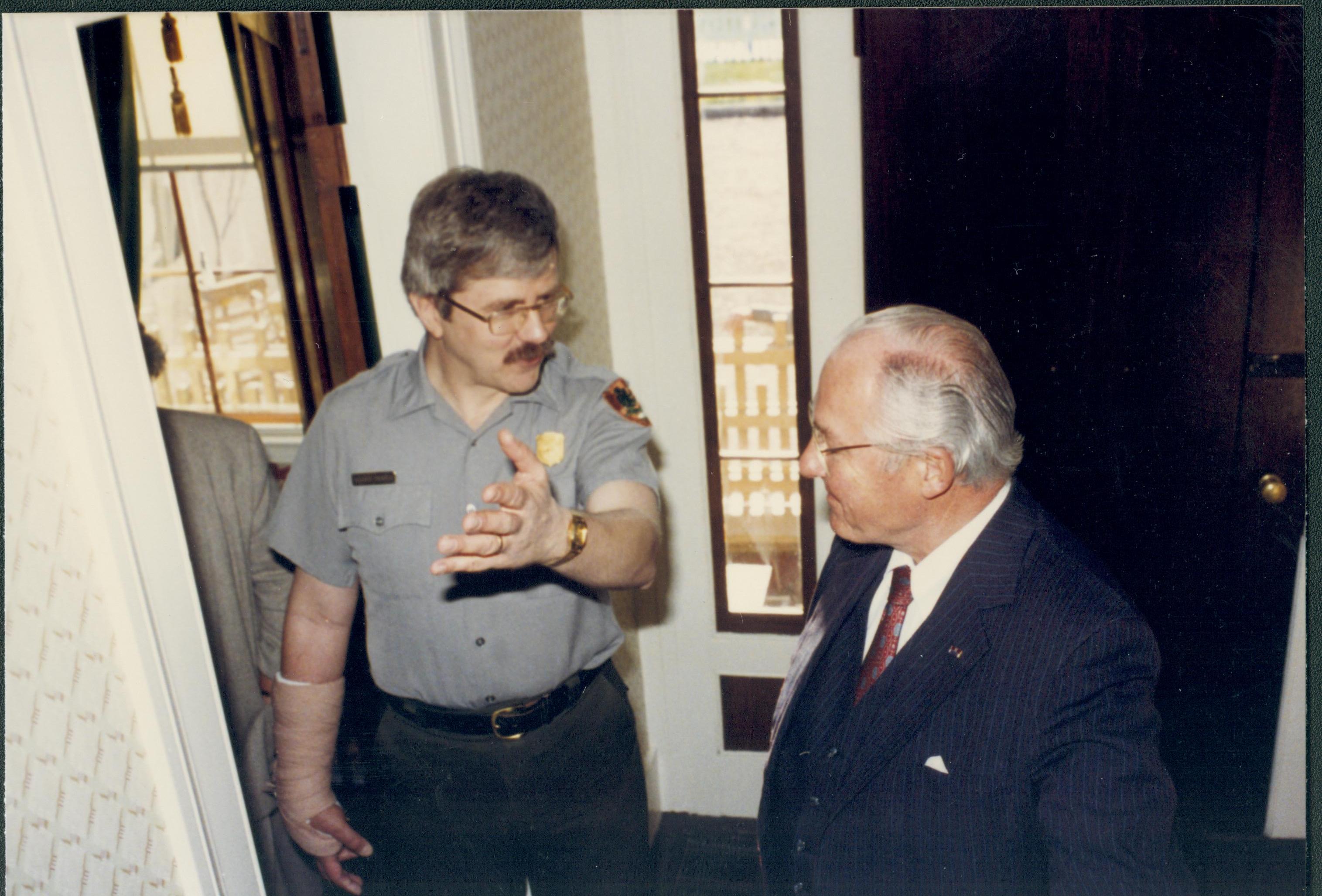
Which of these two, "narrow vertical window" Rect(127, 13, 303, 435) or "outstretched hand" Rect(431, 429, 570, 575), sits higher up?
"narrow vertical window" Rect(127, 13, 303, 435)

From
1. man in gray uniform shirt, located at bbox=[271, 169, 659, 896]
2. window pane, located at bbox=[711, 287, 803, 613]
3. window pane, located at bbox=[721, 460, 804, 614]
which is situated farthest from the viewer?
window pane, located at bbox=[721, 460, 804, 614]

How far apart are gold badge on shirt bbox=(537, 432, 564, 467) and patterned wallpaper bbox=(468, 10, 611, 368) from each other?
0.52 metres

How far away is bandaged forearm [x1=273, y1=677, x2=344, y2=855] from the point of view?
1.59 metres

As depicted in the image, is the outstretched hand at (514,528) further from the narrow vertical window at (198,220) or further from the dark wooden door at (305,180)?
the narrow vertical window at (198,220)

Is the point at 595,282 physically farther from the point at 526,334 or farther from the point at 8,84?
the point at 8,84

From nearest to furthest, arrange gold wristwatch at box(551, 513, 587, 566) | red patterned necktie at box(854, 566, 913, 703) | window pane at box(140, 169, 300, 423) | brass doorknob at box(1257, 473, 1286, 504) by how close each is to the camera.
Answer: gold wristwatch at box(551, 513, 587, 566) < red patterned necktie at box(854, 566, 913, 703) < window pane at box(140, 169, 300, 423) < brass doorknob at box(1257, 473, 1286, 504)

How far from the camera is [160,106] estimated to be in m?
1.74

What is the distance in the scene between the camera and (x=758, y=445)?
2.48 meters

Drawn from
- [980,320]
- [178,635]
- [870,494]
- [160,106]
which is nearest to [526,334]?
[870,494]

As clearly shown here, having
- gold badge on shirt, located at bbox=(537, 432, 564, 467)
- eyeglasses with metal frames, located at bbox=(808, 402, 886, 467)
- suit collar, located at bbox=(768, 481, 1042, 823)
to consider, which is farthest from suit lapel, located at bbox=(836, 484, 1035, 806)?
gold badge on shirt, located at bbox=(537, 432, 564, 467)

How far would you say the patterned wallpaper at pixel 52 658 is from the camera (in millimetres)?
757

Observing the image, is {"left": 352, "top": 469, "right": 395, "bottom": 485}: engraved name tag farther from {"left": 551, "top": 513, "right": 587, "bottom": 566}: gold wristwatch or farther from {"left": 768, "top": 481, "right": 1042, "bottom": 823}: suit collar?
{"left": 768, "top": 481, "right": 1042, "bottom": 823}: suit collar

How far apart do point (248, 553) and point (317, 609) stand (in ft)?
0.79

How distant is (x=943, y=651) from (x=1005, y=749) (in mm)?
147
